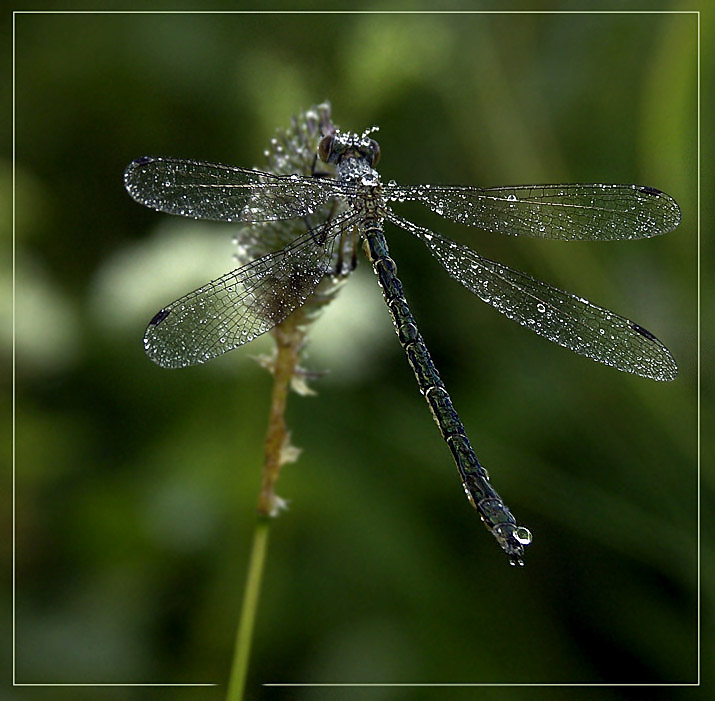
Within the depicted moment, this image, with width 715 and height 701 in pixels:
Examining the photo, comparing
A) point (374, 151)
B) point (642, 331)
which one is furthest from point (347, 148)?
point (642, 331)

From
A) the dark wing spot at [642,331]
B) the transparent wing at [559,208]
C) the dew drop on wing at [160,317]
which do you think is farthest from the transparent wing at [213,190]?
the dark wing spot at [642,331]

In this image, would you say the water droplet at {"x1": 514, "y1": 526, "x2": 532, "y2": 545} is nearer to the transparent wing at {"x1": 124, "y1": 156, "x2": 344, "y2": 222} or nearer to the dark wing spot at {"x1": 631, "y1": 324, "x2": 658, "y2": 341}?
the dark wing spot at {"x1": 631, "y1": 324, "x2": 658, "y2": 341}

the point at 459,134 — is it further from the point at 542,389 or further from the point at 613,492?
the point at 613,492

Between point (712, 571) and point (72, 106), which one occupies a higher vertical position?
point (72, 106)

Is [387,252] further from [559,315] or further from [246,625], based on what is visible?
[246,625]

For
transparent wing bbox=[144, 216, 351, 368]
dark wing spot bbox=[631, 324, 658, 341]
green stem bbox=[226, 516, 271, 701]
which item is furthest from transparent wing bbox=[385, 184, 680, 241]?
green stem bbox=[226, 516, 271, 701]

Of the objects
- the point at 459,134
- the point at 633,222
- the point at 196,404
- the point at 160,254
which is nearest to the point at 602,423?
the point at 633,222
